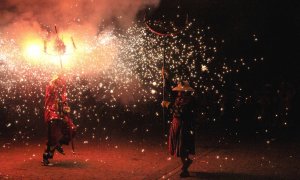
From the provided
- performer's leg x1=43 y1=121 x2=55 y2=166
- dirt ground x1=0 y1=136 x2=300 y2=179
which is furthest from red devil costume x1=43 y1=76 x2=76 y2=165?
dirt ground x1=0 y1=136 x2=300 y2=179

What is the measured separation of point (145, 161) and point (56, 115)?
6.71 feet

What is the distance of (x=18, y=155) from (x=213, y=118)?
906 cm

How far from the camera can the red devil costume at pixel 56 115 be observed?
894 centimetres

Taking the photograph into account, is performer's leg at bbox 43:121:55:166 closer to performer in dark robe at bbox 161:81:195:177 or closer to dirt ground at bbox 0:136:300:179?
dirt ground at bbox 0:136:300:179

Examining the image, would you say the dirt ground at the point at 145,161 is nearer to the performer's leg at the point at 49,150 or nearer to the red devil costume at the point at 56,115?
the performer's leg at the point at 49,150

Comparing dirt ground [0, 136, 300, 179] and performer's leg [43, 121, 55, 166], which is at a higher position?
performer's leg [43, 121, 55, 166]

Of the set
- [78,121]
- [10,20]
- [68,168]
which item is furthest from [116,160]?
[78,121]

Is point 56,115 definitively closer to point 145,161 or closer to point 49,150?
point 49,150

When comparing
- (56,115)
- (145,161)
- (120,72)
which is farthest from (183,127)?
(120,72)

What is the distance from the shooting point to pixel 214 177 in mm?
8008

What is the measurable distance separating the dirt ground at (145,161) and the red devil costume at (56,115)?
41cm

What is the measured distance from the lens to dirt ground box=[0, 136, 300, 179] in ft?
26.9

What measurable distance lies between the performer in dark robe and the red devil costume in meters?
2.22

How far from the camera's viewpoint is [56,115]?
8.96m
